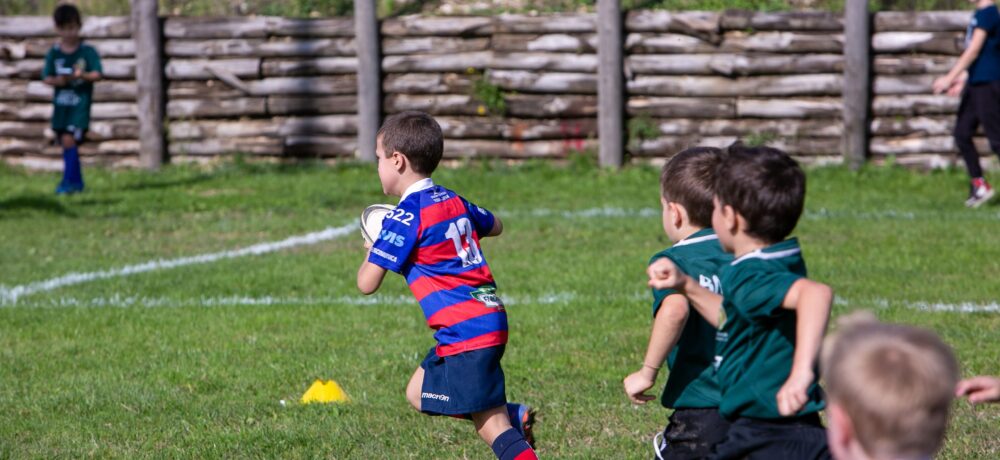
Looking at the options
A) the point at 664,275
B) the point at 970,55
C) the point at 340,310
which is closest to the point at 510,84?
the point at 970,55

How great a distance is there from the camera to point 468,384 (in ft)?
14.1

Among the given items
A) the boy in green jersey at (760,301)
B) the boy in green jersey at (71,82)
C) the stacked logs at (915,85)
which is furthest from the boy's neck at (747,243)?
the boy in green jersey at (71,82)

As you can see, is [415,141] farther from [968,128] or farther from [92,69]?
[92,69]

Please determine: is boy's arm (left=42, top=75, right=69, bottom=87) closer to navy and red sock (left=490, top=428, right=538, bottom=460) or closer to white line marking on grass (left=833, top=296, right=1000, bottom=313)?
white line marking on grass (left=833, top=296, right=1000, bottom=313)

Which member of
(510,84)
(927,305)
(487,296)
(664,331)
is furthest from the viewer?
(510,84)

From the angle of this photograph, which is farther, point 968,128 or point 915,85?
point 915,85

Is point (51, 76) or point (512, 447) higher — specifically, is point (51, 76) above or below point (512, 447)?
above

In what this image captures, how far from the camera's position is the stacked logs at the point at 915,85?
43.3 ft

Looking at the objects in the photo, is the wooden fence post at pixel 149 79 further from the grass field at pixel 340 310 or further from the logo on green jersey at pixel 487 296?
the logo on green jersey at pixel 487 296

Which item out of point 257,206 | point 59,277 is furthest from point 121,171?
point 59,277

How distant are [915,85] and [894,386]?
11791mm

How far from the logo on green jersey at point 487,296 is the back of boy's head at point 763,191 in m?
1.27

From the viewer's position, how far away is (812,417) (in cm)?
340

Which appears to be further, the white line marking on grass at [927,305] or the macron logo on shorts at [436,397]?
the white line marking on grass at [927,305]
